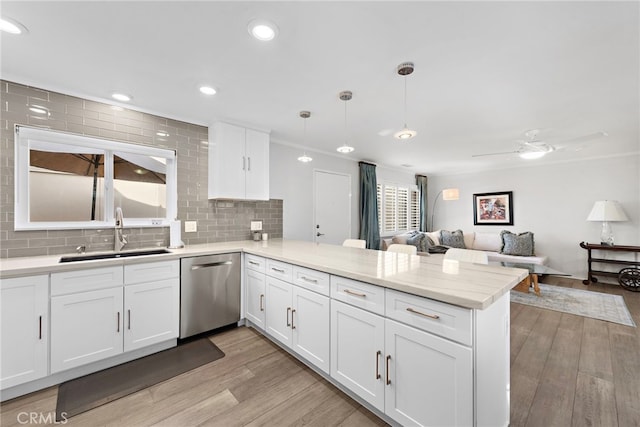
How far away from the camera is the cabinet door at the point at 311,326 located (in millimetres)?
1865

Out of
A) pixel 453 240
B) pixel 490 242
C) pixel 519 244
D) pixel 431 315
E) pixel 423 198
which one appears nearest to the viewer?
pixel 431 315

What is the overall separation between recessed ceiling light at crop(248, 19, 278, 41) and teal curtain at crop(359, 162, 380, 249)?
12.9 feet

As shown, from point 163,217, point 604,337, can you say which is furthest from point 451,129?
point 163,217

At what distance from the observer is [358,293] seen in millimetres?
1628

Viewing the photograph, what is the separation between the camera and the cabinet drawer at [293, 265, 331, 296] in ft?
6.10

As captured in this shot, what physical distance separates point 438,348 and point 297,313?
116 centimetres

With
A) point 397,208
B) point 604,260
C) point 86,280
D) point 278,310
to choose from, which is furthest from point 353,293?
point 604,260

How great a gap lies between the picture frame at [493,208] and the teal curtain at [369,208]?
292 cm

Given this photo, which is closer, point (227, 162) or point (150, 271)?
point (150, 271)

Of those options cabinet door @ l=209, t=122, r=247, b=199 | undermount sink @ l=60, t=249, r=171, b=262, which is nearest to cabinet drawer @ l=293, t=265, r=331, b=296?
undermount sink @ l=60, t=249, r=171, b=262

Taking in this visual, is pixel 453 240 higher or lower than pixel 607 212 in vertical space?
lower

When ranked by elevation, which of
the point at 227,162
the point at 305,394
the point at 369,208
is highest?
the point at 227,162

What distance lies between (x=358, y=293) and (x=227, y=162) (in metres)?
2.32

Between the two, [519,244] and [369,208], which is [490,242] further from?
[369,208]
